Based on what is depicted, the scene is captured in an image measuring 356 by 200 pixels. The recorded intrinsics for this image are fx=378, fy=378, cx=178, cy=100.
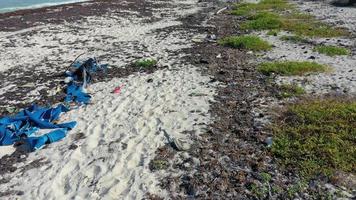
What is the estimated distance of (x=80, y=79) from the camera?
12922mm

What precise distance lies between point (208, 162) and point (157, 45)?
10.8m

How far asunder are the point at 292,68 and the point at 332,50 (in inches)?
114

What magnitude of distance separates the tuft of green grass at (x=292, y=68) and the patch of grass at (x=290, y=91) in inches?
49.2

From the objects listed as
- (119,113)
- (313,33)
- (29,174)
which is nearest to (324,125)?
(119,113)

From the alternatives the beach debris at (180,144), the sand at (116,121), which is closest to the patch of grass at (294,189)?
the sand at (116,121)

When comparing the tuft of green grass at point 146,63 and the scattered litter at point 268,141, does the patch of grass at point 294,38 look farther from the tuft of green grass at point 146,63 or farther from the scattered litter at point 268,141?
the scattered litter at point 268,141

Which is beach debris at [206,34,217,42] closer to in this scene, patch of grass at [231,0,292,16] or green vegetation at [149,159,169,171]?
patch of grass at [231,0,292,16]

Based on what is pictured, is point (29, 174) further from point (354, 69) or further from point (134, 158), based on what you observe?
point (354, 69)

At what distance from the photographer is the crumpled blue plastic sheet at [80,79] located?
11.0 metres

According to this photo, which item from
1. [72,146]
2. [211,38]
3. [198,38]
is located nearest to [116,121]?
[72,146]

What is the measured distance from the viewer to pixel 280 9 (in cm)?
2659

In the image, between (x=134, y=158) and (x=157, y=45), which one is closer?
(x=134, y=158)

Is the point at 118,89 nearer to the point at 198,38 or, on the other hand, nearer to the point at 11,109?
the point at 11,109

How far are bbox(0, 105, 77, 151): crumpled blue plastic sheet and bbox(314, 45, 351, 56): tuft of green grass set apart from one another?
9.35 meters
